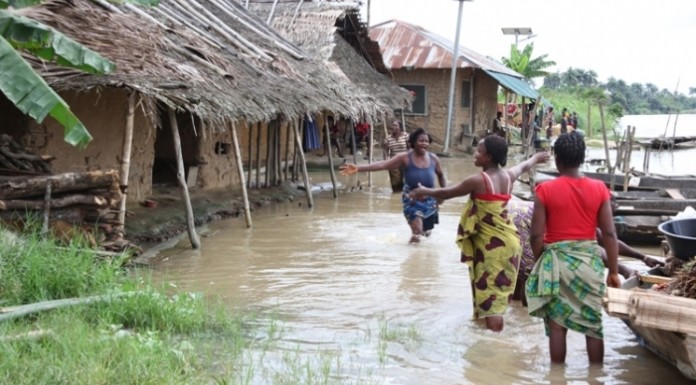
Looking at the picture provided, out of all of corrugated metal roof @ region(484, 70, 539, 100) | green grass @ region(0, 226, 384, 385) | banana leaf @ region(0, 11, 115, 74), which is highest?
corrugated metal roof @ region(484, 70, 539, 100)

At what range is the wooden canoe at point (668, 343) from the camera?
188 inches

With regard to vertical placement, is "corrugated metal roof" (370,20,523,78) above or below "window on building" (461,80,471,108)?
above

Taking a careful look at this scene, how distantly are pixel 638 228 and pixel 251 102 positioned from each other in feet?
18.3

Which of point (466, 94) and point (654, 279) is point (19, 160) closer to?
point (654, 279)

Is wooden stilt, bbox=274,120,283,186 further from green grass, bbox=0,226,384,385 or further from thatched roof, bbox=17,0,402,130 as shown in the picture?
green grass, bbox=0,226,384,385

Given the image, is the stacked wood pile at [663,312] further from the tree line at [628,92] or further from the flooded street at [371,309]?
the tree line at [628,92]

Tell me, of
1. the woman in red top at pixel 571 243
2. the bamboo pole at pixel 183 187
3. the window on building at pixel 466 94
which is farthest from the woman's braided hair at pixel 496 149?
the window on building at pixel 466 94

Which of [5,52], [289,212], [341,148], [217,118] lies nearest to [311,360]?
[5,52]

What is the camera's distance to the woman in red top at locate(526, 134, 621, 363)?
5.34 meters

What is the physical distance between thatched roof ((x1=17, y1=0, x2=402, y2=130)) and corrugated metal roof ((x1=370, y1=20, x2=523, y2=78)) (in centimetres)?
1149

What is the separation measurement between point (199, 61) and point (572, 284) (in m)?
7.51

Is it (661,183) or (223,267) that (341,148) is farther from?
(223,267)

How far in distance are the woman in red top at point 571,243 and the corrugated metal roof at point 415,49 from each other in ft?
72.6

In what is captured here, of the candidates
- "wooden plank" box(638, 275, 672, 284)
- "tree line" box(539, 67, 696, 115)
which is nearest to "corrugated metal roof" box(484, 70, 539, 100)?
"wooden plank" box(638, 275, 672, 284)
